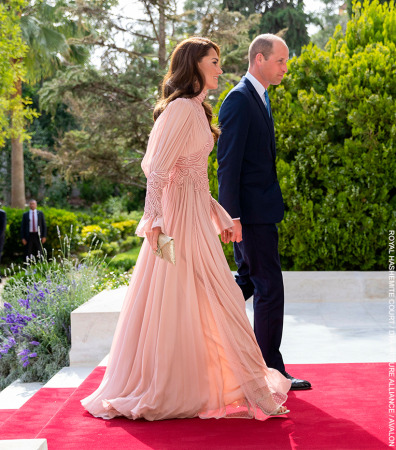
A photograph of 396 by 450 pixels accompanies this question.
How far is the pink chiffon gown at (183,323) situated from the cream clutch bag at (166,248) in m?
0.07

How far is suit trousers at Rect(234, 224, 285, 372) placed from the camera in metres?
4.28

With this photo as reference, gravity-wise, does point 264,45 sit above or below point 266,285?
above

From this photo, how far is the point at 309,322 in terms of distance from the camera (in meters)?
6.42

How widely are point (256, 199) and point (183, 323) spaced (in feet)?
3.31

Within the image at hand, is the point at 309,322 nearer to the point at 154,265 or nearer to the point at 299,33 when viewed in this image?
the point at 154,265

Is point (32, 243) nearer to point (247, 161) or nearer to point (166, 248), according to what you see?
point (247, 161)

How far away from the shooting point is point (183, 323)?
3678 mm

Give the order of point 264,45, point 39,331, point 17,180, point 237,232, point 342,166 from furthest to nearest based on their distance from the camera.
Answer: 1. point 17,180
2. point 342,166
3. point 39,331
4. point 264,45
5. point 237,232

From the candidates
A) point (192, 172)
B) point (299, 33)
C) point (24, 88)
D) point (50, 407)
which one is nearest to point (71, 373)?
point (50, 407)

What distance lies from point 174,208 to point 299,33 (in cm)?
2744

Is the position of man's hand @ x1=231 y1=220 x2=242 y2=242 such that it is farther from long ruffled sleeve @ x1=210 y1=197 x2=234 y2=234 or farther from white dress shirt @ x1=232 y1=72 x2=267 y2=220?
white dress shirt @ x1=232 y1=72 x2=267 y2=220

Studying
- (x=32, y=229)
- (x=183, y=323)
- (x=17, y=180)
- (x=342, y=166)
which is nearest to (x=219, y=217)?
(x=183, y=323)

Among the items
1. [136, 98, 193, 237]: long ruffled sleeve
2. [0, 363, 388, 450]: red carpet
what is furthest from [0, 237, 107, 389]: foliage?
[136, 98, 193, 237]: long ruffled sleeve

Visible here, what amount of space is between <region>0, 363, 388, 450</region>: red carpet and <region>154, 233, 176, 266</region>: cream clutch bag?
0.84 metres
